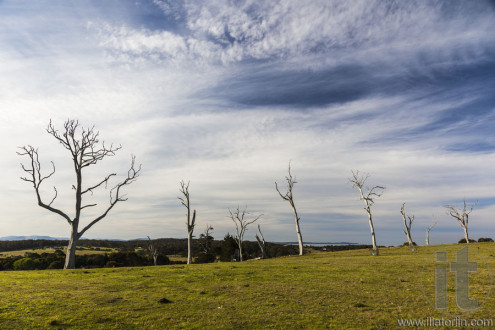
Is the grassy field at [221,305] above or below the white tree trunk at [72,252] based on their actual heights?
above

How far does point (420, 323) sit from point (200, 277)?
11277 millimetres

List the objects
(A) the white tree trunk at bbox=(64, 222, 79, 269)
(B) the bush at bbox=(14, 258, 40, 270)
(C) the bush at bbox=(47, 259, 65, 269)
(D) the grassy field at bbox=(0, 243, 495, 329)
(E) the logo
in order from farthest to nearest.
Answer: (C) the bush at bbox=(47, 259, 65, 269) → (B) the bush at bbox=(14, 258, 40, 270) → (A) the white tree trunk at bbox=(64, 222, 79, 269) → (E) the logo → (D) the grassy field at bbox=(0, 243, 495, 329)

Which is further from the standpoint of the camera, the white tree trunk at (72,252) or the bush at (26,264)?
the bush at (26,264)

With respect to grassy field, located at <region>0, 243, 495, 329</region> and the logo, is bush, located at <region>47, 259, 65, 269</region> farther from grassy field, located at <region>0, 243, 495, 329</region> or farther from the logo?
the logo

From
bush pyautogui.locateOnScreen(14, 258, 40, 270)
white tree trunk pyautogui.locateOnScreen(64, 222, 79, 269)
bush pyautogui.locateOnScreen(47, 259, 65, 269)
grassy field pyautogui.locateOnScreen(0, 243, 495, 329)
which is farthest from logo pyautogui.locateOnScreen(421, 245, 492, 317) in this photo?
bush pyautogui.locateOnScreen(14, 258, 40, 270)

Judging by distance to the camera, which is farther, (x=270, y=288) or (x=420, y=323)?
(x=270, y=288)

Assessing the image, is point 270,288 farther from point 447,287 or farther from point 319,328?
point 447,287

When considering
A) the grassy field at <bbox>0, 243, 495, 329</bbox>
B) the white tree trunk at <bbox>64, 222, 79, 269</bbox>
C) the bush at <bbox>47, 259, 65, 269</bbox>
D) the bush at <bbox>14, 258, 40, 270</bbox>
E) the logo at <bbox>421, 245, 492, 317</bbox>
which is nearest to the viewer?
the grassy field at <bbox>0, 243, 495, 329</bbox>

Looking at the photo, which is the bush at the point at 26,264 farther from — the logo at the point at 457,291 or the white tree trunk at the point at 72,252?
the logo at the point at 457,291

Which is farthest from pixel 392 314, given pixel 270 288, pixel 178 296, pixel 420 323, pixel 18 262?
pixel 18 262

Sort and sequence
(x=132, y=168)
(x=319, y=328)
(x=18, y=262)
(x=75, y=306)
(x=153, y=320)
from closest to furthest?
1. (x=319, y=328)
2. (x=153, y=320)
3. (x=75, y=306)
4. (x=132, y=168)
5. (x=18, y=262)

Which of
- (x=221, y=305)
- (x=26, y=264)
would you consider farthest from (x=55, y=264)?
(x=221, y=305)

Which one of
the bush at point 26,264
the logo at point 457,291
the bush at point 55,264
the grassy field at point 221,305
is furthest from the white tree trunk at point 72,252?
the bush at point 26,264

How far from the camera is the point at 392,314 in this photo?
852cm
